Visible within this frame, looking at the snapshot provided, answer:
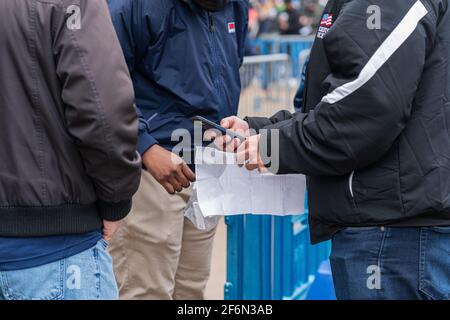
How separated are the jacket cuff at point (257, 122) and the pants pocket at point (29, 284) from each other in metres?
1.03

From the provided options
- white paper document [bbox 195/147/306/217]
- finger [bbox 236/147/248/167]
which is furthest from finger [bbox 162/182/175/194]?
finger [bbox 236/147/248/167]

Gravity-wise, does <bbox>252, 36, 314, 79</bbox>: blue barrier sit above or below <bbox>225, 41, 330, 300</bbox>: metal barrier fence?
below

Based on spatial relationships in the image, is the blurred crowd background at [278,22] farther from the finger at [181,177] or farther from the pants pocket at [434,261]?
the pants pocket at [434,261]

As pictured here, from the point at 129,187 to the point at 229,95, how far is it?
1.15 meters

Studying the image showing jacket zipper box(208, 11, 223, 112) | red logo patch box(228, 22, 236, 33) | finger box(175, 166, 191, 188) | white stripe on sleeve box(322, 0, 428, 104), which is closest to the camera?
white stripe on sleeve box(322, 0, 428, 104)

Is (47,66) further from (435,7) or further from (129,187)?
(435,7)

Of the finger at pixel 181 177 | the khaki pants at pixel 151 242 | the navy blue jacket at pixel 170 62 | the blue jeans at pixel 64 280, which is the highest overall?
the navy blue jacket at pixel 170 62

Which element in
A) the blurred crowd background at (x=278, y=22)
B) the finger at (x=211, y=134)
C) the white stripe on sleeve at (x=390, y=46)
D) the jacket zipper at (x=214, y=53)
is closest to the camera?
the white stripe on sleeve at (x=390, y=46)

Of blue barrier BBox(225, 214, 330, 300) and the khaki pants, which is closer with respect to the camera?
the khaki pants

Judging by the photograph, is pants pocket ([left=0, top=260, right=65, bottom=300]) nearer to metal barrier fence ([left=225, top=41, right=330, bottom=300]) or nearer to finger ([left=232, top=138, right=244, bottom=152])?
finger ([left=232, top=138, right=244, bottom=152])

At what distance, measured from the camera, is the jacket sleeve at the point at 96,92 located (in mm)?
2453

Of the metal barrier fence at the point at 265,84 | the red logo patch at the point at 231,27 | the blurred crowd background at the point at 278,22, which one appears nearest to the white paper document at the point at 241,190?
the red logo patch at the point at 231,27

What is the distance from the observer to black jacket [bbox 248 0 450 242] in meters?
2.43

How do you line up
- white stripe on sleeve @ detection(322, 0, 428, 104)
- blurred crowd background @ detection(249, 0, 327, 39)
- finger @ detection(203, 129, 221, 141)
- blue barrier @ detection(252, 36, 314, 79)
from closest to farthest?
white stripe on sleeve @ detection(322, 0, 428, 104), finger @ detection(203, 129, 221, 141), blue barrier @ detection(252, 36, 314, 79), blurred crowd background @ detection(249, 0, 327, 39)
